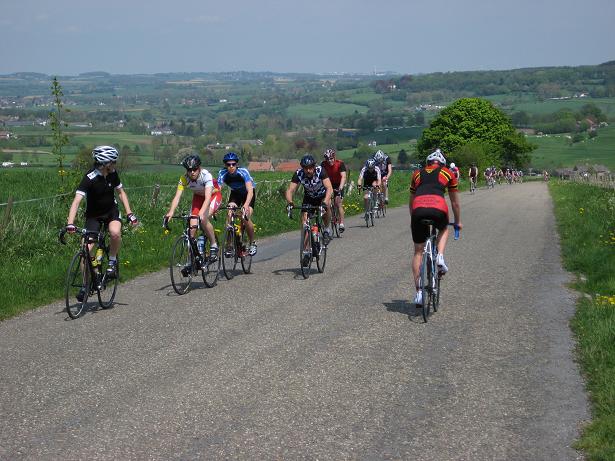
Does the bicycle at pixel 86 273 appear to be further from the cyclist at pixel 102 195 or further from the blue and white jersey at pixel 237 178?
the blue and white jersey at pixel 237 178

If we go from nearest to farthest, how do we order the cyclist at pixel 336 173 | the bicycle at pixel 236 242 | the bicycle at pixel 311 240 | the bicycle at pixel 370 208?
the bicycle at pixel 311 240 → the bicycle at pixel 236 242 → the cyclist at pixel 336 173 → the bicycle at pixel 370 208

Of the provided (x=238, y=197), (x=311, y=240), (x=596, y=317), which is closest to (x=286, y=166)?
(x=238, y=197)

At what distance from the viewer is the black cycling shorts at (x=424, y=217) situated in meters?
10.4

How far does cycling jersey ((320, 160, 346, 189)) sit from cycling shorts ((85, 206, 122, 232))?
9379 mm

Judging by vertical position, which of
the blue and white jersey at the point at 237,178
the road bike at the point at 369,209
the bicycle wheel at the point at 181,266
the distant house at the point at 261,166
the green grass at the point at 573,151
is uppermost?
the blue and white jersey at the point at 237,178

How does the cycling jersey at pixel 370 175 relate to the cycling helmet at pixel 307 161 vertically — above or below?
below

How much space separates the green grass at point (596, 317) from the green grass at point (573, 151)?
324 feet

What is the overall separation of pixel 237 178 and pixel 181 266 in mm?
2514

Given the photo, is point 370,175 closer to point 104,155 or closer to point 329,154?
point 329,154

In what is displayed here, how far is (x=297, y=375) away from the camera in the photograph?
784 cm

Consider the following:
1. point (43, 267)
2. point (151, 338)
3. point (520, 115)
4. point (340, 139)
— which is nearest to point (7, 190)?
point (43, 267)

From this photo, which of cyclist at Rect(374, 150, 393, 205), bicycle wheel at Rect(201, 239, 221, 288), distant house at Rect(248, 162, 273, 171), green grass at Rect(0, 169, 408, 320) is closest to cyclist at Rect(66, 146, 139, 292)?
green grass at Rect(0, 169, 408, 320)

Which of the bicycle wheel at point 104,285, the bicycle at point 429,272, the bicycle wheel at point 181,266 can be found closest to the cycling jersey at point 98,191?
the bicycle wheel at point 104,285

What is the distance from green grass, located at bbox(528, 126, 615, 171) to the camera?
12888cm
